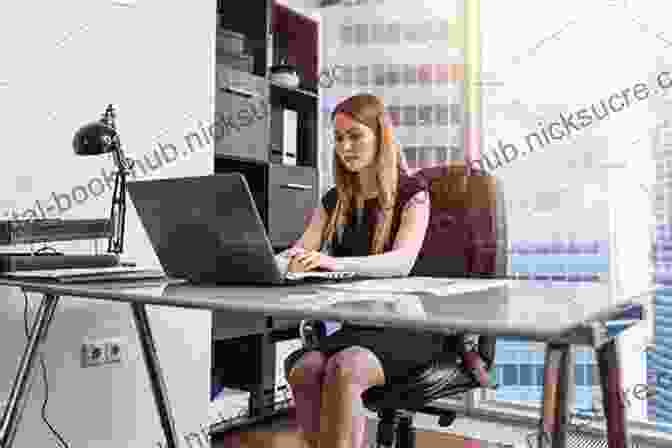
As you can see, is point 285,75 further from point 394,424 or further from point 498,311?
point 498,311

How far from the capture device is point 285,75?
2.99 m

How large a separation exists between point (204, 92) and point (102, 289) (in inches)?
59.4

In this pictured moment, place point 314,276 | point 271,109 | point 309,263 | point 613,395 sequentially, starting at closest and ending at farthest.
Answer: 1. point 613,395
2. point 314,276
3. point 309,263
4. point 271,109

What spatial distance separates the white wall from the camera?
1881mm

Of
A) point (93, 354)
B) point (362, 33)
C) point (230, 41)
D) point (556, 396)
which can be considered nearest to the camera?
point (556, 396)

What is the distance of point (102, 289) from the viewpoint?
1121mm

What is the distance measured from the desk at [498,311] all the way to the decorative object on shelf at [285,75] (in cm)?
189

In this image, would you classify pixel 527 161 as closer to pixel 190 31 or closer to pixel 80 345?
pixel 190 31

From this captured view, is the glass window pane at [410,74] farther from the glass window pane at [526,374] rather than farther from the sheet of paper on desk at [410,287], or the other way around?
Result: the sheet of paper on desk at [410,287]

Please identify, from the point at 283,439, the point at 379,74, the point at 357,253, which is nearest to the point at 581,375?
the point at 283,439

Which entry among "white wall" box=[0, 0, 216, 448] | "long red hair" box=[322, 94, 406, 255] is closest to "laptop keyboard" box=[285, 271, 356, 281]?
"long red hair" box=[322, 94, 406, 255]

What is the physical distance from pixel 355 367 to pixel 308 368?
17 cm

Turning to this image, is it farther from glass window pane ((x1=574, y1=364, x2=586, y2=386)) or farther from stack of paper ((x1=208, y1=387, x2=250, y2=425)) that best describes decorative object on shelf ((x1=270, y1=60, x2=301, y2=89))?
glass window pane ((x1=574, y1=364, x2=586, y2=386))

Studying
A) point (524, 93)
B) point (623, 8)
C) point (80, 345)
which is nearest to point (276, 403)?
point (80, 345)
